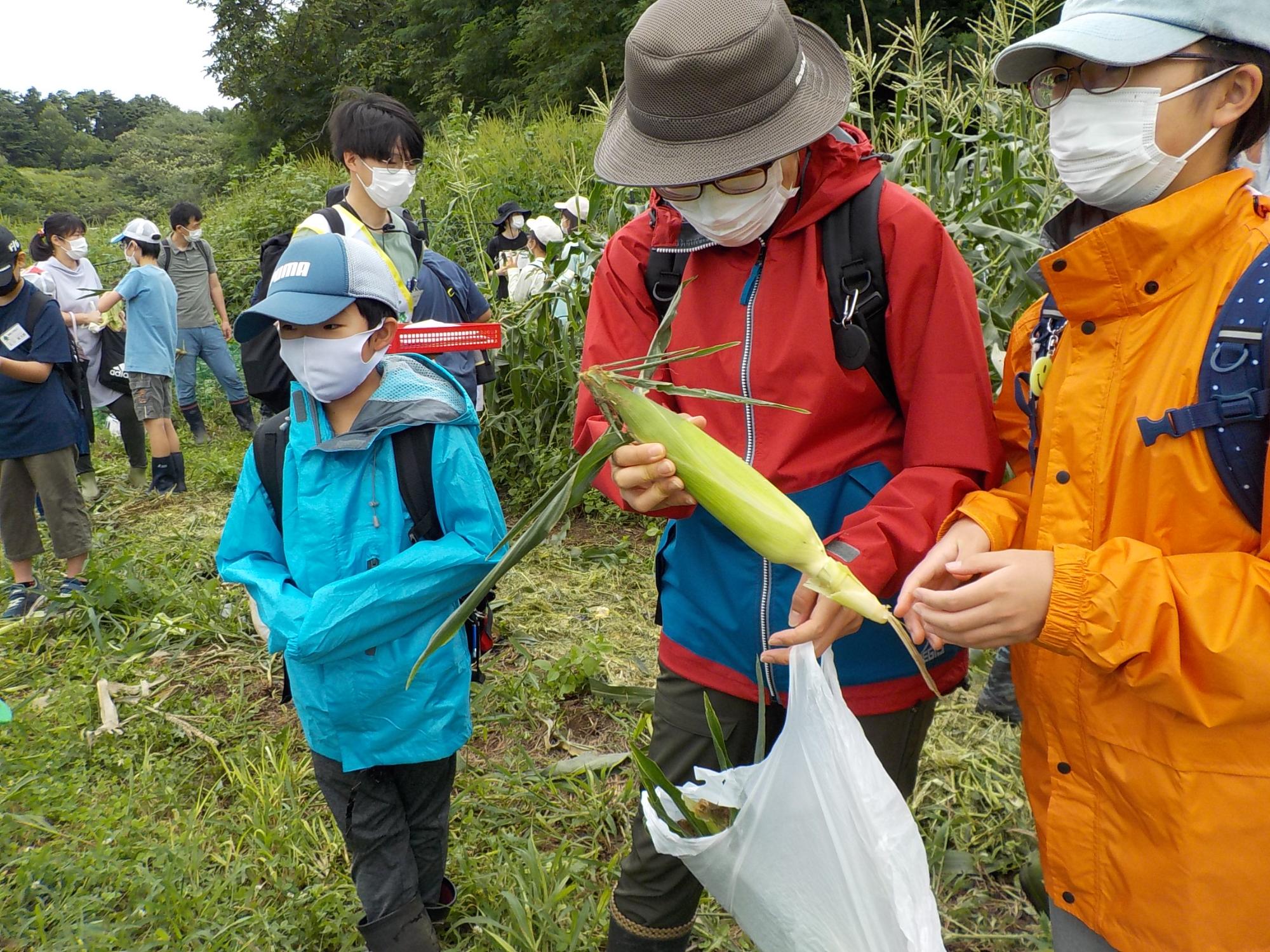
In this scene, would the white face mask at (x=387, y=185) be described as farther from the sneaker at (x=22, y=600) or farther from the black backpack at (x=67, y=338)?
the sneaker at (x=22, y=600)

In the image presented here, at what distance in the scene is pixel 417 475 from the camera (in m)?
1.99

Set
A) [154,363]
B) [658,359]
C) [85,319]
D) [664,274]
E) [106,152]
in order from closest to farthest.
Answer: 1. [658,359]
2. [664,274]
3. [154,363]
4. [85,319]
5. [106,152]

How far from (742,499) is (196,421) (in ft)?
25.6

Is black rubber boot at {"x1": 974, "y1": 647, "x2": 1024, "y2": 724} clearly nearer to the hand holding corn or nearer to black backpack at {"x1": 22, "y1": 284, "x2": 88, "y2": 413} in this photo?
the hand holding corn

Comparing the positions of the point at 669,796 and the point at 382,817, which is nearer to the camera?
the point at 669,796

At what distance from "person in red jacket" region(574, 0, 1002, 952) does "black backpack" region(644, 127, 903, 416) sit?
0.02 meters

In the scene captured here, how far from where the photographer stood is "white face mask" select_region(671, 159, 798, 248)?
1.45 metres

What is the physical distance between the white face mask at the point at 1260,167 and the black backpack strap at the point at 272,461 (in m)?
1.80

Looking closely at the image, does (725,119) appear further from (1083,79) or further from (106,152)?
(106,152)

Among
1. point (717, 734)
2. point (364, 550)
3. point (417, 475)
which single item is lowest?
point (717, 734)

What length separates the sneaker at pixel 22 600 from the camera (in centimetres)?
440

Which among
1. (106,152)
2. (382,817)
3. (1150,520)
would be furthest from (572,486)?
(106,152)

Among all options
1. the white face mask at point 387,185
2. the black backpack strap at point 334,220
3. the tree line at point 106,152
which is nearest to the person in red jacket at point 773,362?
the black backpack strap at point 334,220

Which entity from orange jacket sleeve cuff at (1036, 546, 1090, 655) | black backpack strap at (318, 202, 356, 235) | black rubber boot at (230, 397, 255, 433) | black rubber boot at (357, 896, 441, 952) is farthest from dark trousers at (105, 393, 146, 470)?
orange jacket sleeve cuff at (1036, 546, 1090, 655)
